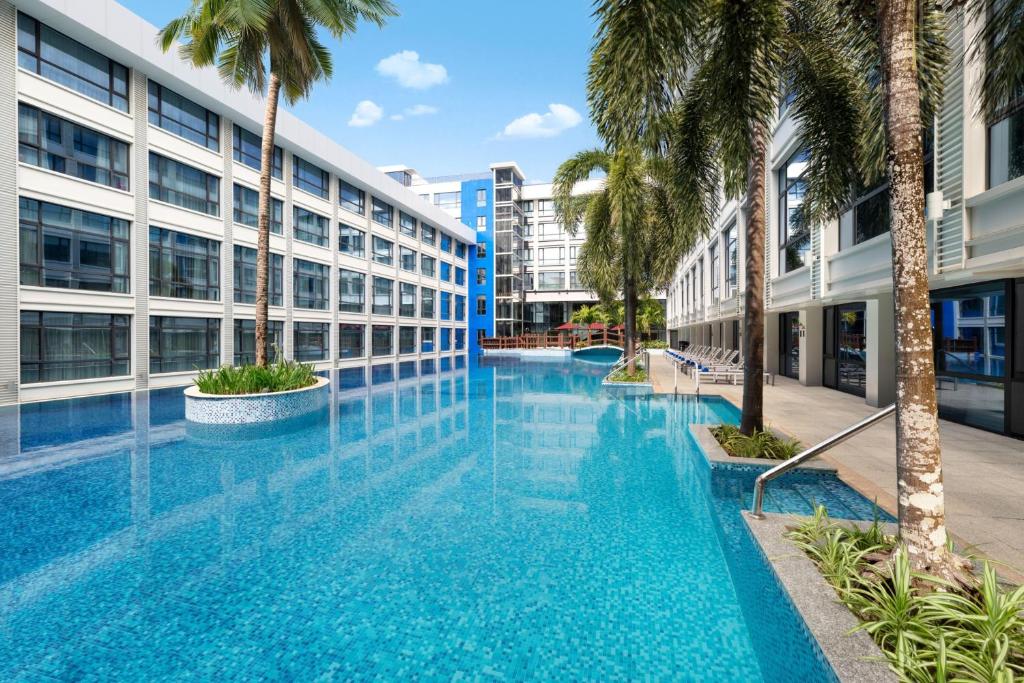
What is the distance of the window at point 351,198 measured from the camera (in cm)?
2806

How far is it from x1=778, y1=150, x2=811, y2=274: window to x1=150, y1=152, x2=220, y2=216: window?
70.8 feet

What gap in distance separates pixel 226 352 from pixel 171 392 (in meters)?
3.59

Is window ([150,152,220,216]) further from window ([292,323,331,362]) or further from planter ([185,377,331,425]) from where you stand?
planter ([185,377,331,425])

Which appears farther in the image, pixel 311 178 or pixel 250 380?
pixel 311 178

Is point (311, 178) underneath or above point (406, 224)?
above

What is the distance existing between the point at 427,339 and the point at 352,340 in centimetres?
968

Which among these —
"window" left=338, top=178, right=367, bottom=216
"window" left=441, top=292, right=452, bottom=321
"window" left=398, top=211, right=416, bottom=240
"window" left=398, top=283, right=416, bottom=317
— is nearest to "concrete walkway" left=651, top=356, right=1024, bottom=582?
"window" left=338, top=178, right=367, bottom=216

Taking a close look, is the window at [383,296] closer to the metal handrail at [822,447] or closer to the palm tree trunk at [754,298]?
the palm tree trunk at [754,298]

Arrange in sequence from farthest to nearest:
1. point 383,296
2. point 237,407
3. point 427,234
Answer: point 427,234 < point 383,296 < point 237,407

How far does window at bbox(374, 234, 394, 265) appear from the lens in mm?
31406

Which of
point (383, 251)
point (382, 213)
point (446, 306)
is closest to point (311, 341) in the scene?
point (383, 251)

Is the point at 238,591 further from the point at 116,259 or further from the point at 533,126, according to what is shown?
the point at 533,126

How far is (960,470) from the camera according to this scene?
6367 millimetres

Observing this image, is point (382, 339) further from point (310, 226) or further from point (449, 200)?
point (449, 200)
